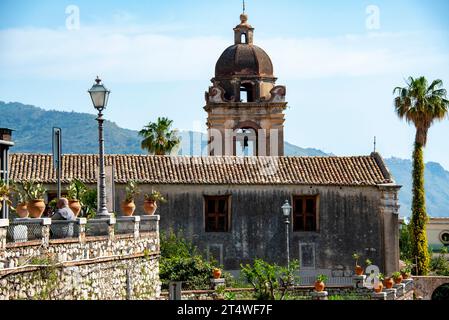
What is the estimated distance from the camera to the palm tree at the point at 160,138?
6013cm

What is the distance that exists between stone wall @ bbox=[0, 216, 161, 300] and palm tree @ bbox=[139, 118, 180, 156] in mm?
27896

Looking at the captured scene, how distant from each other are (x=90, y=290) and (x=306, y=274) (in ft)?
65.9

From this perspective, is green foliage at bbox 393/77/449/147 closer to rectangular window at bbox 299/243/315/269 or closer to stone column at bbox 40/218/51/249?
rectangular window at bbox 299/243/315/269

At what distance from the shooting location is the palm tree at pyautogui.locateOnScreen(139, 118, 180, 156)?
6013 cm

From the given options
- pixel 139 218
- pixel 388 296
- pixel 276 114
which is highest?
pixel 276 114

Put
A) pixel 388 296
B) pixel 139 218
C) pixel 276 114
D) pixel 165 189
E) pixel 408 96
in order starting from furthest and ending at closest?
1. pixel 408 96
2. pixel 276 114
3. pixel 165 189
4. pixel 388 296
5. pixel 139 218

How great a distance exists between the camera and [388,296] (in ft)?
125

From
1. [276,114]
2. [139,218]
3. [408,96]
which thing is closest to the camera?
[139,218]

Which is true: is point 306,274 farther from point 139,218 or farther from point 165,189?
point 139,218

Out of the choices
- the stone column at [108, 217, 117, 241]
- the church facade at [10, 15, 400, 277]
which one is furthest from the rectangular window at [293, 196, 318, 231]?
the stone column at [108, 217, 117, 241]

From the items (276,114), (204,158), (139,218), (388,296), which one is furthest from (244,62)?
(139,218)

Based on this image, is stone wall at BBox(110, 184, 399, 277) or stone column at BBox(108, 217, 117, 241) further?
stone wall at BBox(110, 184, 399, 277)

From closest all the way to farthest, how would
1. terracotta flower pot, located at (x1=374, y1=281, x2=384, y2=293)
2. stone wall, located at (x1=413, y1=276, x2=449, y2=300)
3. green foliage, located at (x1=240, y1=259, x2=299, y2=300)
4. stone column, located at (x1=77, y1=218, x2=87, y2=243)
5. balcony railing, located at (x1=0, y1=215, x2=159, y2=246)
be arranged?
balcony railing, located at (x1=0, y1=215, x2=159, y2=246), stone column, located at (x1=77, y1=218, x2=87, y2=243), green foliage, located at (x1=240, y1=259, x2=299, y2=300), terracotta flower pot, located at (x1=374, y1=281, x2=384, y2=293), stone wall, located at (x1=413, y1=276, x2=449, y2=300)

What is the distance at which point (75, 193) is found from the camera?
3319 cm
